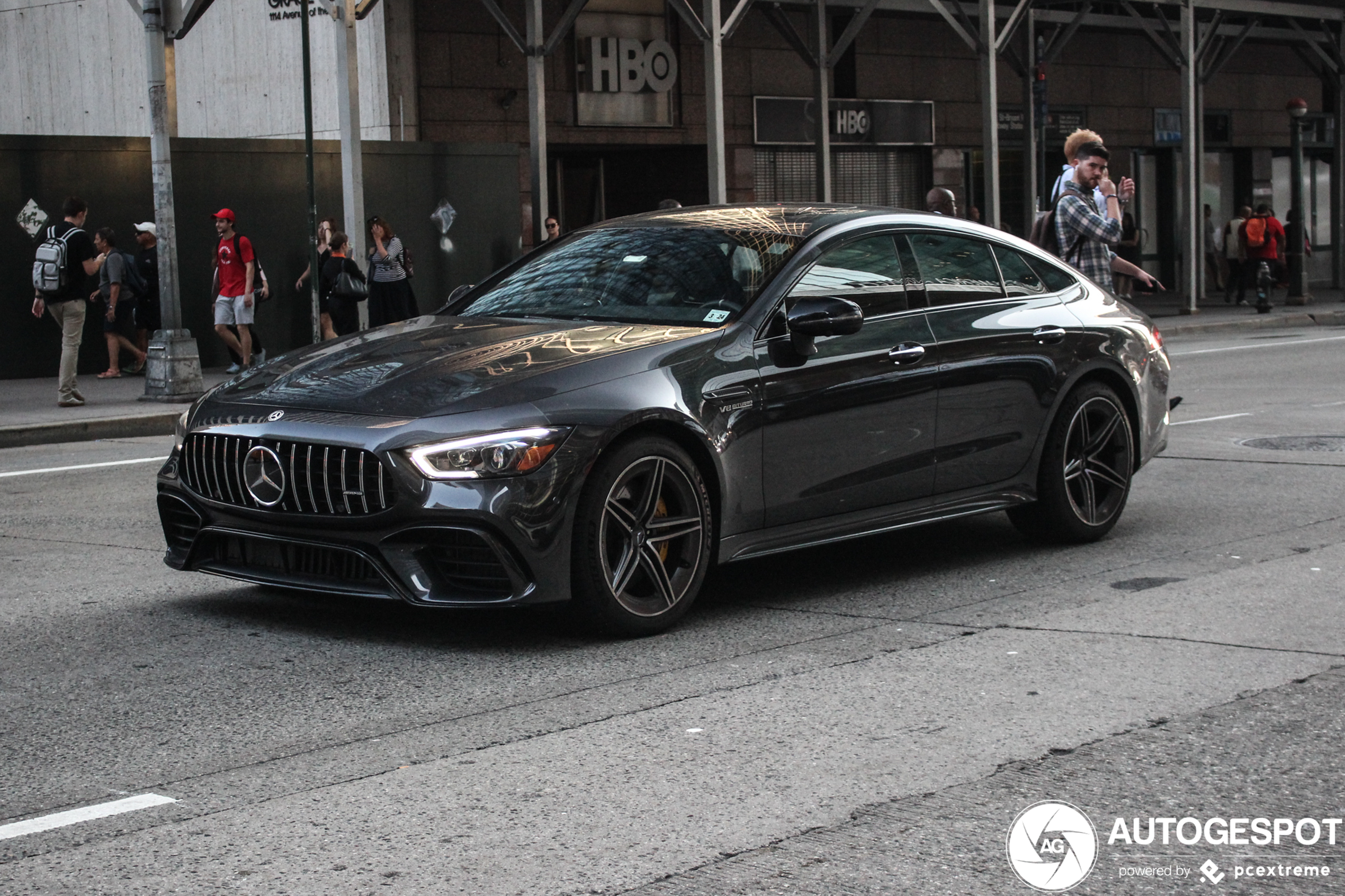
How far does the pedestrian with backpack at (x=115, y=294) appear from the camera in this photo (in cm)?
1898

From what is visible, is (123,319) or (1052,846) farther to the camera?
(123,319)

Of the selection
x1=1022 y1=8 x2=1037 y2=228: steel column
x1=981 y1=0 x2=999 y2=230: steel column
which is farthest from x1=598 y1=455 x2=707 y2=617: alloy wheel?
x1=1022 y1=8 x2=1037 y2=228: steel column

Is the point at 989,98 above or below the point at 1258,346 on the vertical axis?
above

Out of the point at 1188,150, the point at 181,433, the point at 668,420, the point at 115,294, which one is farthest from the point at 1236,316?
the point at 181,433

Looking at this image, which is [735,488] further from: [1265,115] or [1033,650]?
[1265,115]

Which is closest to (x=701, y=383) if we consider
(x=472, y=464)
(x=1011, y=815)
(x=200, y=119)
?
(x=472, y=464)

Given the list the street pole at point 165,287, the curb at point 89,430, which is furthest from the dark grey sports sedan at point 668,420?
the street pole at point 165,287

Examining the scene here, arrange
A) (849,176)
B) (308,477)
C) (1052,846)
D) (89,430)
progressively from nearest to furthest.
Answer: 1. (1052,846)
2. (308,477)
3. (89,430)
4. (849,176)

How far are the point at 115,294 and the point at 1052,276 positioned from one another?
13.5 metres

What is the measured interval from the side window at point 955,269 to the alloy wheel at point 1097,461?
28.8 inches

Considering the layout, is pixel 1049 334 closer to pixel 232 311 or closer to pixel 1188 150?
pixel 232 311

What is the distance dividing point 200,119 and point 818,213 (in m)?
21.9

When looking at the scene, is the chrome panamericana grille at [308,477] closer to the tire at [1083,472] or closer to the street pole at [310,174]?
the tire at [1083,472]

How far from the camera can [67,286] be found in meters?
15.6
